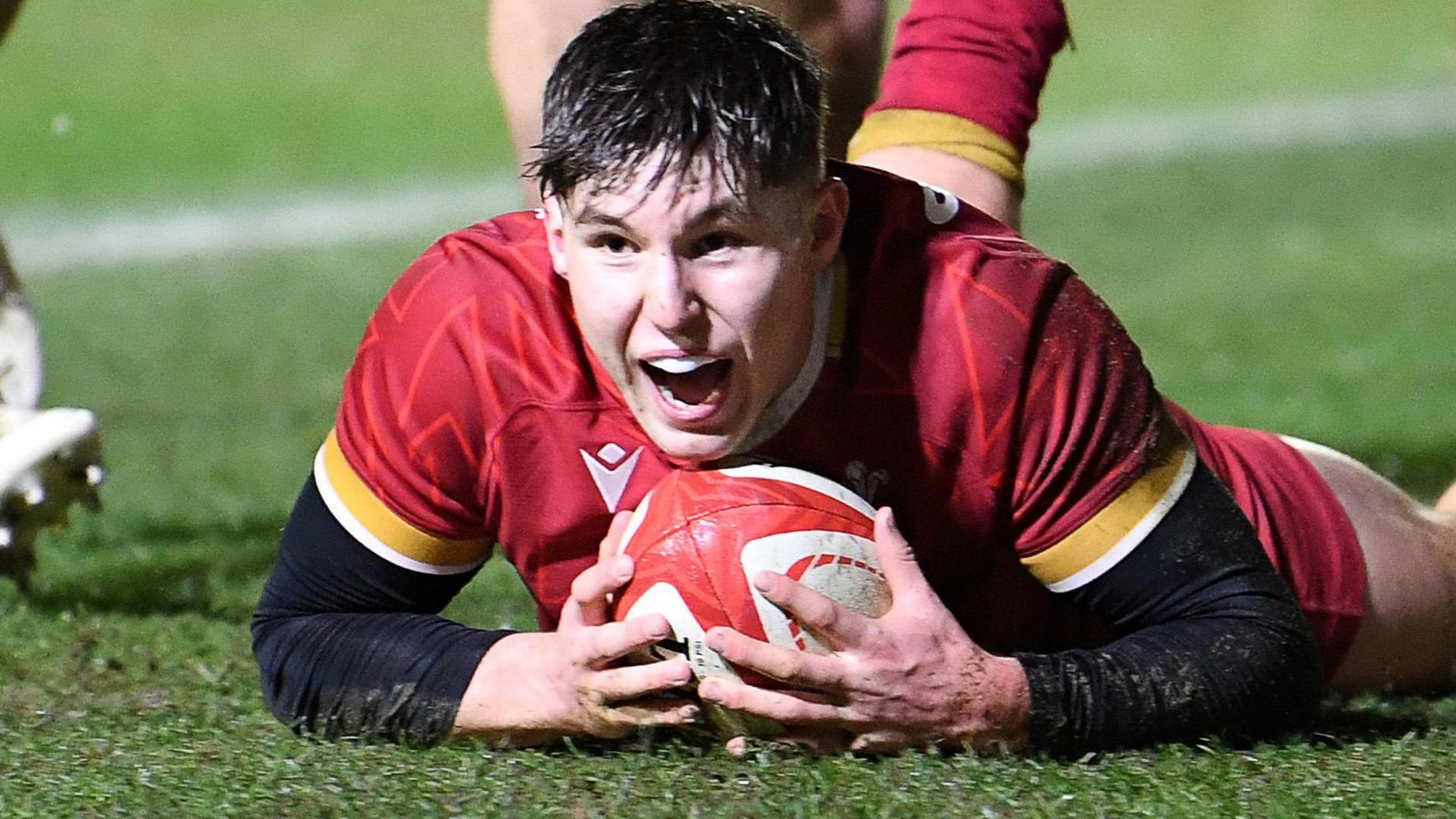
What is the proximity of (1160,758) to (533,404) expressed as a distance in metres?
1.03

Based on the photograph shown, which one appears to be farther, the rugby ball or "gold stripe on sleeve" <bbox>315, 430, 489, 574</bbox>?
"gold stripe on sleeve" <bbox>315, 430, 489, 574</bbox>

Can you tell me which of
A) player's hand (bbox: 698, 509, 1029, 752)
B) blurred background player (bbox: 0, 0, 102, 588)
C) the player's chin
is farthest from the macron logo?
blurred background player (bbox: 0, 0, 102, 588)

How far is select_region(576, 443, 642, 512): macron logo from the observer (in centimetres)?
323

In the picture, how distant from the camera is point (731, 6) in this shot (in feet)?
10.5

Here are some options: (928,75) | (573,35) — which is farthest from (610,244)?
(928,75)

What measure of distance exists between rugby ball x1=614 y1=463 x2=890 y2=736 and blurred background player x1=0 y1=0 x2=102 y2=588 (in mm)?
1880

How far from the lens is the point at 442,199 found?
58.7 ft

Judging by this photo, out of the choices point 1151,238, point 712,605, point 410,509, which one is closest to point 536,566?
point 410,509

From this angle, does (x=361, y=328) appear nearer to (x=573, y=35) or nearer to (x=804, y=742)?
(x=573, y=35)

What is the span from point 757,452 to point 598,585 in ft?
1.06

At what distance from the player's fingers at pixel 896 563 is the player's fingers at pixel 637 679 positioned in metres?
0.30

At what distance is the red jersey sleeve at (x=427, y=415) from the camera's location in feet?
10.6

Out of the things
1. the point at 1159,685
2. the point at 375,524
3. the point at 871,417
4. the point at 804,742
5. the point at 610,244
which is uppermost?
the point at 610,244

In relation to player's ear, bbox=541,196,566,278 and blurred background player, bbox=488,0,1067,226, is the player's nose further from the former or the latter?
blurred background player, bbox=488,0,1067,226
